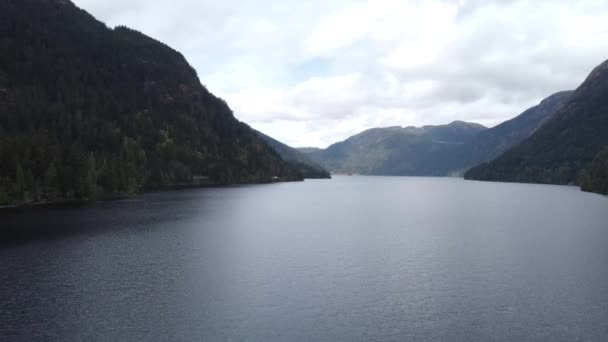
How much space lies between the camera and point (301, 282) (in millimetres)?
59750

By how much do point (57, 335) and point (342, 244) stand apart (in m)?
57.0

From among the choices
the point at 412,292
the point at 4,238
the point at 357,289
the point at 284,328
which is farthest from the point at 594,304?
the point at 4,238

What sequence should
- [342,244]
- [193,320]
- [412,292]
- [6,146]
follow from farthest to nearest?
1. [6,146]
2. [342,244]
3. [412,292]
4. [193,320]

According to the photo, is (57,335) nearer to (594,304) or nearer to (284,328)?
(284,328)

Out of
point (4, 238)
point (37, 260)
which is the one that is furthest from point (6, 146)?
point (37, 260)

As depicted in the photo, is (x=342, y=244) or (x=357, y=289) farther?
(x=342, y=244)

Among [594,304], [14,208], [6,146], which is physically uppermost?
[6,146]

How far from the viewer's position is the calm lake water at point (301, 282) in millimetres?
43188

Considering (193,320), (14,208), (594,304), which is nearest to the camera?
(193,320)

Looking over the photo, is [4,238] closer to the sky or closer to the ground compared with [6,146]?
closer to the ground

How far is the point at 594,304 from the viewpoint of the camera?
164ft

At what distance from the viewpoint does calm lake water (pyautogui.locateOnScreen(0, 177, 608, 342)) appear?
4319 centimetres

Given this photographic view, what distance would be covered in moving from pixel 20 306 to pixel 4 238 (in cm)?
5204

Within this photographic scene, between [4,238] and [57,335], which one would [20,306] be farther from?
[4,238]
